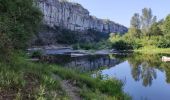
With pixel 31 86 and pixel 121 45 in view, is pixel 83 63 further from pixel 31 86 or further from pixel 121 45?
pixel 121 45

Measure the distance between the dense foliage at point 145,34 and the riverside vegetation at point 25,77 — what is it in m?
83.7

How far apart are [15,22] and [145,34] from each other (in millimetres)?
119726

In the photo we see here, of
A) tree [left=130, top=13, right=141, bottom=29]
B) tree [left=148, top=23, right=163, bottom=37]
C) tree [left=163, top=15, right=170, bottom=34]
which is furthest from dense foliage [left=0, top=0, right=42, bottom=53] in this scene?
tree [left=130, top=13, right=141, bottom=29]

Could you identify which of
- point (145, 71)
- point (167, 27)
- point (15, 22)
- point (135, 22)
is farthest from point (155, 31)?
point (15, 22)

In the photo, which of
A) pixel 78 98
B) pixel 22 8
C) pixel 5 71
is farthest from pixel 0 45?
pixel 22 8

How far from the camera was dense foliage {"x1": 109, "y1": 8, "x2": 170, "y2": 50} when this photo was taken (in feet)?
333

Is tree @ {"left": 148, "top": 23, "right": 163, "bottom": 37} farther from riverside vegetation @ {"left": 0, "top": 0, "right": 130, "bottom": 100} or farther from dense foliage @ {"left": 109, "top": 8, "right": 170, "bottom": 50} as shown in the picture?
riverside vegetation @ {"left": 0, "top": 0, "right": 130, "bottom": 100}

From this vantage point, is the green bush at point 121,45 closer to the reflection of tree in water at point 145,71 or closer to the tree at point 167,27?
the tree at point 167,27

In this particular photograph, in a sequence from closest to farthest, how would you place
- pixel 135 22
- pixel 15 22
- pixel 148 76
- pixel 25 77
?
1. pixel 25 77
2. pixel 15 22
3. pixel 148 76
4. pixel 135 22

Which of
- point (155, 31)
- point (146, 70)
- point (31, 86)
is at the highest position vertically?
point (155, 31)

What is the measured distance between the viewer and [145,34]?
431ft

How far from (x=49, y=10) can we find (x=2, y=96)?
161160mm

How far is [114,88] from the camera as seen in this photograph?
16.8m

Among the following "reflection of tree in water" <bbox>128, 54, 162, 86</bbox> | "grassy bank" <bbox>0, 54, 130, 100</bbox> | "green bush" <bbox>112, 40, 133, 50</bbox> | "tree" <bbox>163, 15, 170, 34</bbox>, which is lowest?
"reflection of tree in water" <bbox>128, 54, 162, 86</bbox>
